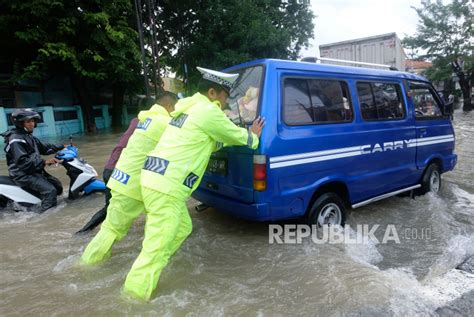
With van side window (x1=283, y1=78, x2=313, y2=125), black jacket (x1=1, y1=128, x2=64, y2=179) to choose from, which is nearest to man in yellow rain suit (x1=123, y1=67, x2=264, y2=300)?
van side window (x1=283, y1=78, x2=313, y2=125)

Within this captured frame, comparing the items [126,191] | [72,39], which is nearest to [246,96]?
[126,191]

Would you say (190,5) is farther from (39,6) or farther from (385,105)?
(385,105)

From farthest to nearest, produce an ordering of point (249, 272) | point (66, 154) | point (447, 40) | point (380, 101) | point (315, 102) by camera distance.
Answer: point (447, 40)
point (66, 154)
point (380, 101)
point (315, 102)
point (249, 272)

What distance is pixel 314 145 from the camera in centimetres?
364

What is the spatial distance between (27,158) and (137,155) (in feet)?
8.35

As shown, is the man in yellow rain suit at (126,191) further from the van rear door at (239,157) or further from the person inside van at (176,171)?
the van rear door at (239,157)

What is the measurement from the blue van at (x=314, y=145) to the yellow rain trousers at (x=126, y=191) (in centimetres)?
74

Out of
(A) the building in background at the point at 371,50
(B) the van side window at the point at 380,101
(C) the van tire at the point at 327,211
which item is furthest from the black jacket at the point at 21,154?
(A) the building in background at the point at 371,50

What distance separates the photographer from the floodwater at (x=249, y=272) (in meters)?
2.76

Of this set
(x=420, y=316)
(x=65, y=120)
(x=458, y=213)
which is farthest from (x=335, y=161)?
(x=65, y=120)

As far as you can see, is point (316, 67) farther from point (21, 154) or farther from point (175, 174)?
point (21, 154)

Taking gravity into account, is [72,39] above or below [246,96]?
above

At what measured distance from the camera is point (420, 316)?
2602 millimetres

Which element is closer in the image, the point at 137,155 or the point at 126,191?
the point at 126,191
